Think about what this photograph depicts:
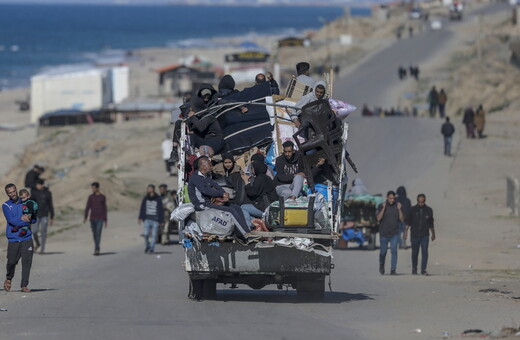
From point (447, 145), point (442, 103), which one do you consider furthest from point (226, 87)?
point (442, 103)

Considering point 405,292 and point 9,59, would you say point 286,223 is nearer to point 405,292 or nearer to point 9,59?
point 405,292

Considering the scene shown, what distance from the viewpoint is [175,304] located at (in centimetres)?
1652

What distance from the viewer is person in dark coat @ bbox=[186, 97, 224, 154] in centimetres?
1758

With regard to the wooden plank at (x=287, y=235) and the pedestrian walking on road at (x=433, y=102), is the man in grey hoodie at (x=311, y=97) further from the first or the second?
the pedestrian walking on road at (x=433, y=102)

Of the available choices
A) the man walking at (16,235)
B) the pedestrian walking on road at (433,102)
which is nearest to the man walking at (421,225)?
the man walking at (16,235)

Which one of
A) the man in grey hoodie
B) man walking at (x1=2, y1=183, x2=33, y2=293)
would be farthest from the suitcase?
man walking at (x1=2, y1=183, x2=33, y2=293)

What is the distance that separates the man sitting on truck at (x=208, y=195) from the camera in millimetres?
15898

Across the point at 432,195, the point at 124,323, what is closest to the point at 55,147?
the point at 432,195

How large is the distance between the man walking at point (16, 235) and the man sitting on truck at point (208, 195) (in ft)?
9.53

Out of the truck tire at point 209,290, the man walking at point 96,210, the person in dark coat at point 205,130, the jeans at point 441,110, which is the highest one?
the jeans at point 441,110

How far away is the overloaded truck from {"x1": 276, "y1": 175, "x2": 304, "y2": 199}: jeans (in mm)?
147

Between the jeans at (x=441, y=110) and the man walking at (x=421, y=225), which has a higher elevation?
the jeans at (x=441, y=110)

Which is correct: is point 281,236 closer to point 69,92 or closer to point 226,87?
point 226,87

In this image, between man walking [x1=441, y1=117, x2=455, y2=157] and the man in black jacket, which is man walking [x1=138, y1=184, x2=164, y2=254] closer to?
the man in black jacket
